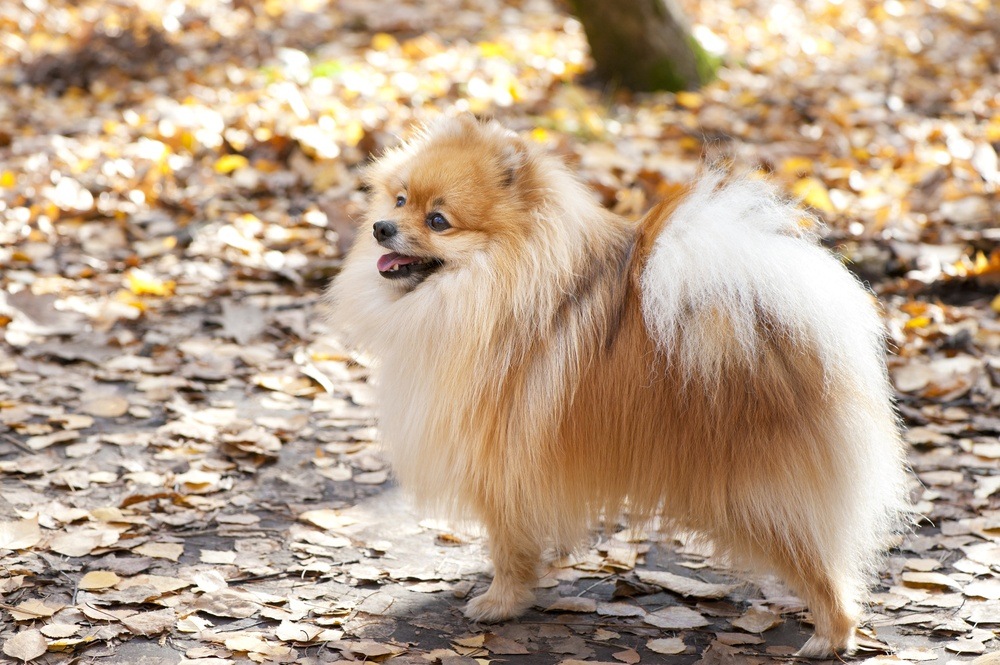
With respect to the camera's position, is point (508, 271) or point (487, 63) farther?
point (487, 63)

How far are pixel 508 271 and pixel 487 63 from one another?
218 inches

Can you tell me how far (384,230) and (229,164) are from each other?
3585 millimetres

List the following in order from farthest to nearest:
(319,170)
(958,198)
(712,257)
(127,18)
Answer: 1. (127,18)
2. (319,170)
3. (958,198)
4. (712,257)

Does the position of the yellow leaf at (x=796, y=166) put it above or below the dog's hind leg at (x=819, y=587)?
above

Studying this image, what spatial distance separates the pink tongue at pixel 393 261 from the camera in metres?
2.92

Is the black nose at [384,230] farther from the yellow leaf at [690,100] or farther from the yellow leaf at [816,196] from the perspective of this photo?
the yellow leaf at [690,100]

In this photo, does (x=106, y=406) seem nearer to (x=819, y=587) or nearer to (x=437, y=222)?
(x=437, y=222)

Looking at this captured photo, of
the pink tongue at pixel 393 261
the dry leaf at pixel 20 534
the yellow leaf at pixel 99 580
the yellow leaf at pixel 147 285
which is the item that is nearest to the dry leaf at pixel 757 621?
the pink tongue at pixel 393 261

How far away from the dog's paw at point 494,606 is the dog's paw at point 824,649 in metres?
0.83

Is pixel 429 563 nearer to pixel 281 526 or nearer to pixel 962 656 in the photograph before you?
pixel 281 526

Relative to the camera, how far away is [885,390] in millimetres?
2744

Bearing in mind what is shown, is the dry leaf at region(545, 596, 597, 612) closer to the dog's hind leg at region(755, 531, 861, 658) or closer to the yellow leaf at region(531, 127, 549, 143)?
the dog's hind leg at region(755, 531, 861, 658)

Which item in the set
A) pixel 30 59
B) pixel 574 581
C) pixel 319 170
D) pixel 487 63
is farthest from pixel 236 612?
pixel 30 59

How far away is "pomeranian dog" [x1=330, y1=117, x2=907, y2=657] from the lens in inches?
101
